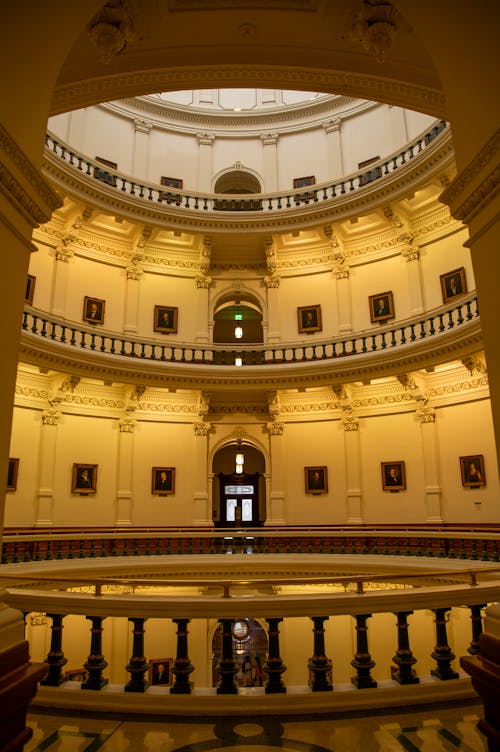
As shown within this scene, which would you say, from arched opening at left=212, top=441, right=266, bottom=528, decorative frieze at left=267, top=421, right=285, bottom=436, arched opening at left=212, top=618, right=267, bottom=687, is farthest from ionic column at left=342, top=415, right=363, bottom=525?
arched opening at left=212, top=441, right=266, bottom=528

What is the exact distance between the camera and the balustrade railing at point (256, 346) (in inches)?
606

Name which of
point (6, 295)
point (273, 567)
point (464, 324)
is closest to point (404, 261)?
point (464, 324)

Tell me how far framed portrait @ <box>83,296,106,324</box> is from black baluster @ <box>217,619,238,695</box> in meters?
15.4

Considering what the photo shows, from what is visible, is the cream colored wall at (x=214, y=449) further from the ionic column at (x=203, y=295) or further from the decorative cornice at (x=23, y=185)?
the decorative cornice at (x=23, y=185)

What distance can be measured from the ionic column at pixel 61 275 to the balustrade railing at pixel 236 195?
2364mm

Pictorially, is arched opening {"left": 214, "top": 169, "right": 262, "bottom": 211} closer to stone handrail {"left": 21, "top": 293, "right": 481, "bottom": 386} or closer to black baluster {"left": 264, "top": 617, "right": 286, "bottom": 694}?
stone handrail {"left": 21, "top": 293, "right": 481, "bottom": 386}

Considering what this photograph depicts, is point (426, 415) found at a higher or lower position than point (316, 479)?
higher

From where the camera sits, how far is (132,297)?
19.5 metres

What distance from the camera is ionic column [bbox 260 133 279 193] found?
22.0 meters

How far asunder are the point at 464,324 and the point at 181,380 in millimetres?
8692

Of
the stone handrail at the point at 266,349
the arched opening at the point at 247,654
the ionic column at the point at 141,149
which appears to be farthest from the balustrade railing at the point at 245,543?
the ionic column at the point at 141,149

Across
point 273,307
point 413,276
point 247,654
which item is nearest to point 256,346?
point 273,307

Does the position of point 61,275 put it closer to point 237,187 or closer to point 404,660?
point 237,187

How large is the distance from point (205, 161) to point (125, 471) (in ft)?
41.2
